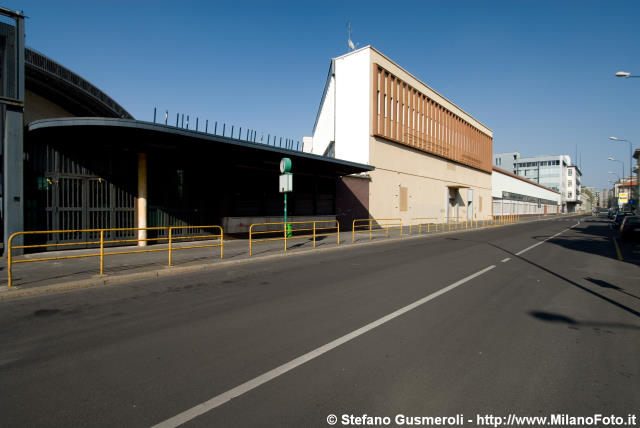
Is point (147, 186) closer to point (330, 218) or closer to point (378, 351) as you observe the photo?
point (330, 218)

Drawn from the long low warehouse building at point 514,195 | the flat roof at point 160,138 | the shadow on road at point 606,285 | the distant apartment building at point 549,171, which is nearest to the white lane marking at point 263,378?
the shadow on road at point 606,285

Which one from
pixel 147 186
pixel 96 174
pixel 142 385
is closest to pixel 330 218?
pixel 147 186

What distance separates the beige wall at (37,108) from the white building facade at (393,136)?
17823 mm

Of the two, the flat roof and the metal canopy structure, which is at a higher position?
the flat roof

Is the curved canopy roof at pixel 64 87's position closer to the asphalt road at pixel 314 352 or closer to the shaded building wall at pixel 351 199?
the asphalt road at pixel 314 352

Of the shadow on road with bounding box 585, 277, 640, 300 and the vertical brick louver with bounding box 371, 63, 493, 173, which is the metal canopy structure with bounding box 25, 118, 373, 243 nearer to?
the vertical brick louver with bounding box 371, 63, 493, 173

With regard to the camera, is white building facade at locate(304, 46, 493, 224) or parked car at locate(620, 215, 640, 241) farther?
white building facade at locate(304, 46, 493, 224)

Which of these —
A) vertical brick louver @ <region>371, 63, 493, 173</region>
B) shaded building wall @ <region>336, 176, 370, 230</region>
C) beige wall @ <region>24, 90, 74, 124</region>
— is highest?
vertical brick louver @ <region>371, 63, 493, 173</region>

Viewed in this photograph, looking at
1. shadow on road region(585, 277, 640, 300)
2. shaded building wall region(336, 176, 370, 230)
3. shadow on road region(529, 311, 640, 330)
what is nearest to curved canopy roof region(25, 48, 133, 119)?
shaded building wall region(336, 176, 370, 230)

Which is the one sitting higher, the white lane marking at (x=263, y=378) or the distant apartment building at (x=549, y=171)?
the distant apartment building at (x=549, y=171)

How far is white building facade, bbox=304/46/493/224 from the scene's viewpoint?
26.7 metres

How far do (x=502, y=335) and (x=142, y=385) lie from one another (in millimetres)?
4570

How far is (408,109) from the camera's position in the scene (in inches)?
1247

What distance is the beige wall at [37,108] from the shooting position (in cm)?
1600
